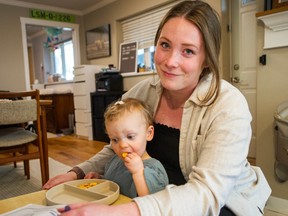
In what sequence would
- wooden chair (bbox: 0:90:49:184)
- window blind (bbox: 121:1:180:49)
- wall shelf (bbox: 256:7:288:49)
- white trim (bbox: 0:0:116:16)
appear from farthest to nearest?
1. white trim (bbox: 0:0:116:16)
2. window blind (bbox: 121:1:180:49)
3. wooden chair (bbox: 0:90:49:184)
4. wall shelf (bbox: 256:7:288:49)

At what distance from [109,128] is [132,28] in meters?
4.00

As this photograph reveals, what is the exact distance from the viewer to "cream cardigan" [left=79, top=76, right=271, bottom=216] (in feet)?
2.03

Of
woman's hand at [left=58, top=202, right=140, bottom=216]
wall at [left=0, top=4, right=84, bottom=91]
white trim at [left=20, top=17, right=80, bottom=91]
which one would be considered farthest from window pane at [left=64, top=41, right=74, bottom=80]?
woman's hand at [left=58, top=202, right=140, bottom=216]

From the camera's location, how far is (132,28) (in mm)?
4602

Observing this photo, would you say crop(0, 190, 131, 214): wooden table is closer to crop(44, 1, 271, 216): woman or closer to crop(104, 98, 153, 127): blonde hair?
crop(44, 1, 271, 216): woman

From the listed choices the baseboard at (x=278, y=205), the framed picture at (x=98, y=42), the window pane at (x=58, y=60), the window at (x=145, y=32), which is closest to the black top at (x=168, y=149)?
the baseboard at (x=278, y=205)

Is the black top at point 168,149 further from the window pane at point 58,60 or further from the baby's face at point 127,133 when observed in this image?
the window pane at point 58,60

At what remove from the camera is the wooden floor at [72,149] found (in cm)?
341

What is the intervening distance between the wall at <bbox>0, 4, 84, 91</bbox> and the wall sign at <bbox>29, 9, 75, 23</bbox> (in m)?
0.13

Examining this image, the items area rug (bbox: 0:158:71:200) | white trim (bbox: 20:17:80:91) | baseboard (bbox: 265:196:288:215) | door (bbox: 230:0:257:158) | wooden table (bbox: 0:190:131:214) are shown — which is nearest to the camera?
wooden table (bbox: 0:190:131:214)

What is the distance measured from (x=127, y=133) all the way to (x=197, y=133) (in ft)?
0.80

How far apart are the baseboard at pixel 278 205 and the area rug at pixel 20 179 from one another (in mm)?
2072

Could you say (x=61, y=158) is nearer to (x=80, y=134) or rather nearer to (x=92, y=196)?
(x=80, y=134)

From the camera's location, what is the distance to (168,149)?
3.19 feet
